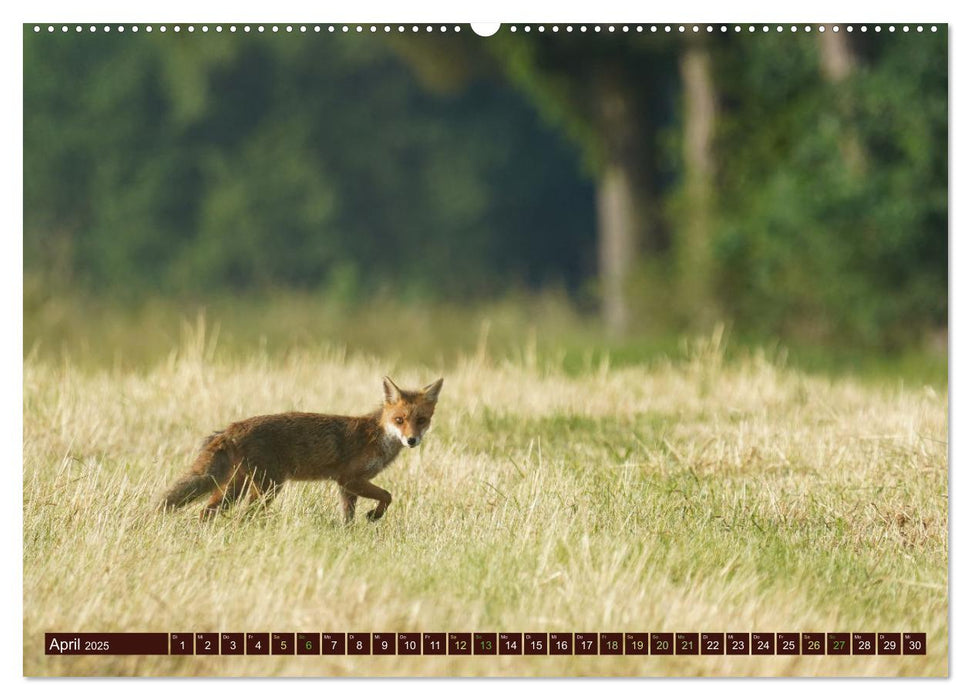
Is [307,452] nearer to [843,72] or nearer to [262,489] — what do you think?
[262,489]

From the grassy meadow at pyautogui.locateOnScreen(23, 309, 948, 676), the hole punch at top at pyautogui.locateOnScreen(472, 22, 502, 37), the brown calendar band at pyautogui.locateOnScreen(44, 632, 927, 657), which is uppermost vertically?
A: the hole punch at top at pyautogui.locateOnScreen(472, 22, 502, 37)

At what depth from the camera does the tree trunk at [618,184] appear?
61.1 feet

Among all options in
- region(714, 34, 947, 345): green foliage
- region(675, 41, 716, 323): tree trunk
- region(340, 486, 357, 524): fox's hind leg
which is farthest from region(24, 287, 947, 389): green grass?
region(340, 486, 357, 524): fox's hind leg

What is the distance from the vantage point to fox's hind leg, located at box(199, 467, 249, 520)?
590cm

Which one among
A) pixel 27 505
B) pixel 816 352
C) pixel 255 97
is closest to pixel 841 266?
pixel 816 352

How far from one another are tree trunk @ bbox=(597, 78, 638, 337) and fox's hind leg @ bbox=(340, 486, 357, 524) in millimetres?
12319

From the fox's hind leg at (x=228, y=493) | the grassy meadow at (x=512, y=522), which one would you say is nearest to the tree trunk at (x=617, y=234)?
the grassy meadow at (x=512, y=522)

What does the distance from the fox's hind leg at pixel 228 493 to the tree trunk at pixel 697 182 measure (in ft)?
35.7

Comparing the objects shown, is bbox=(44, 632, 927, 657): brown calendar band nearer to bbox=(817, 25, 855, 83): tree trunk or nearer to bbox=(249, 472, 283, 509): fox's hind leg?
bbox=(249, 472, 283, 509): fox's hind leg

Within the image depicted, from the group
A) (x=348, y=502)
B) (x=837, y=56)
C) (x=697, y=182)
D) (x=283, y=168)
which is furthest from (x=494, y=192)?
(x=348, y=502)

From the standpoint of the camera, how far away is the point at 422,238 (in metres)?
30.4

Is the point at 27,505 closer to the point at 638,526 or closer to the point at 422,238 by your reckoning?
the point at 638,526

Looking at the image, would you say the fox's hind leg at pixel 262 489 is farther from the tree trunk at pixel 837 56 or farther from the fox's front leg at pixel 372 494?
the tree trunk at pixel 837 56
